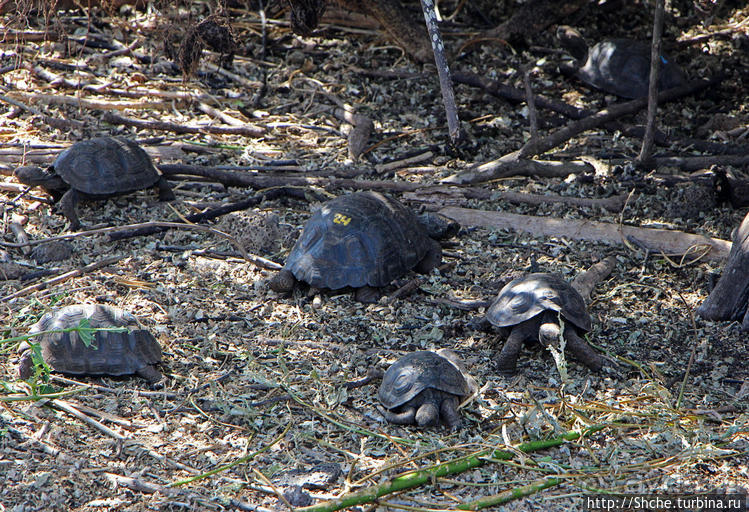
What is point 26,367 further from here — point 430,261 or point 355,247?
point 430,261

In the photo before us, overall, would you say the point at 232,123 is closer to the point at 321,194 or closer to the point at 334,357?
the point at 321,194

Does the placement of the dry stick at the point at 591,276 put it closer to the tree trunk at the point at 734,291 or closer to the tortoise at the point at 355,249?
the tree trunk at the point at 734,291

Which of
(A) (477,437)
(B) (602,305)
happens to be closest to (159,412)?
(A) (477,437)

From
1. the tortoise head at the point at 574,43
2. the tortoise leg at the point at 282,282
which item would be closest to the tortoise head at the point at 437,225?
the tortoise leg at the point at 282,282

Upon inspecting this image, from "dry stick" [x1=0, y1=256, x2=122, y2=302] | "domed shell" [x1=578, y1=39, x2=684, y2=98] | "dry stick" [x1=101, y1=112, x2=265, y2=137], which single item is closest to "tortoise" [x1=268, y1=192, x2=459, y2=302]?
"dry stick" [x1=0, y1=256, x2=122, y2=302]

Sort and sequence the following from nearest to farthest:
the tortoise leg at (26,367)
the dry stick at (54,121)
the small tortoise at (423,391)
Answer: the small tortoise at (423,391) → the tortoise leg at (26,367) → the dry stick at (54,121)

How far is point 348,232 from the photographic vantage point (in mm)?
5199

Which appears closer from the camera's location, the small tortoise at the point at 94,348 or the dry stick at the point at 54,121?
the small tortoise at the point at 94,348

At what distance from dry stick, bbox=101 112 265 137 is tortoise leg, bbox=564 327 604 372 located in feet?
14.6

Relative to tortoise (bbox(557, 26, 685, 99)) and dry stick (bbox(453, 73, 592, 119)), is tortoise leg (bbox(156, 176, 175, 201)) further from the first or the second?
tortoise (bbox(557, 26, 685, 99))

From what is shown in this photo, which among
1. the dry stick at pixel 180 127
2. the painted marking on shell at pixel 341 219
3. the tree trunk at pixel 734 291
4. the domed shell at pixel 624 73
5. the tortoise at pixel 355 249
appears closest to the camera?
the tree trunk at pixel 734 291

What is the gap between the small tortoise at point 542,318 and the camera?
4398 mm

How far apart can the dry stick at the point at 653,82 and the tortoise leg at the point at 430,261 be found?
257cm

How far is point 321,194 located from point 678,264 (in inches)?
116
